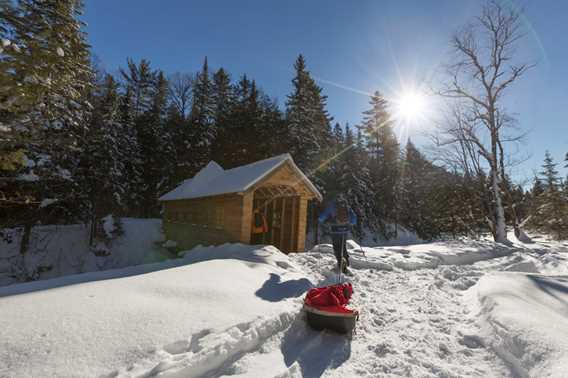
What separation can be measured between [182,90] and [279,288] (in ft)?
105

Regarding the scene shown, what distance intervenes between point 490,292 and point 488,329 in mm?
1552

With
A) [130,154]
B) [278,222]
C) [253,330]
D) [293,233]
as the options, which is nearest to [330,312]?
[253,330]

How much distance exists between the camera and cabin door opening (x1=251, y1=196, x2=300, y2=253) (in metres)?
10.4

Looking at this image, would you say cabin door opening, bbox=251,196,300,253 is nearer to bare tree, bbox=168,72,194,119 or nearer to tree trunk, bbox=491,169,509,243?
tree trunk, bbox=491,169,509,243

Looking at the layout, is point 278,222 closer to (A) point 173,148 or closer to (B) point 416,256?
(B) point 416,256

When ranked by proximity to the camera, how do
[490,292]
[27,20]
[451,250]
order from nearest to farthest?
[490,292], [27,20], [451,250]

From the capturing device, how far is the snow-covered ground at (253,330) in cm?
240

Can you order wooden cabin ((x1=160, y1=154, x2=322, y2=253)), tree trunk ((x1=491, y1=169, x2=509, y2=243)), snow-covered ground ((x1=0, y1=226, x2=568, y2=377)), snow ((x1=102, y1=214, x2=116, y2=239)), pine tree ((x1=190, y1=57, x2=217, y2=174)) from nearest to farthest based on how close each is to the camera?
1. snow-covered ground ((x1=0, y1=226, x2=568, y2=377))
2. wooden cabin ((x1=160, y1=154, x2=322, y2=253))
3. tree trunk ((x1=491, y1=169, x2=509, y2=243))
4. snow ((x1=102, y1=214, x2=116, y2=239))
5. pine tree ((x1=190, y1=57, x2=217, y2=174))

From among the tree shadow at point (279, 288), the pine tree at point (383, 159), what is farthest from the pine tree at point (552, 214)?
the tree shadow at point (279, 288)

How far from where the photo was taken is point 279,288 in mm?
5027

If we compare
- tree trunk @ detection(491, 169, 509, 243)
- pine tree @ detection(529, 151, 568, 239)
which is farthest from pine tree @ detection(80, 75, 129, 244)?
pine tree @ detection(529, 151, 568, 239)

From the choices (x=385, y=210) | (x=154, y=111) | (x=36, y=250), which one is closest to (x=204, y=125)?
(x=154, y=111)

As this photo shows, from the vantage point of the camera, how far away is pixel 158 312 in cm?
312

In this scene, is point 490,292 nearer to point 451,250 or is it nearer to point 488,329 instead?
point 488,329
